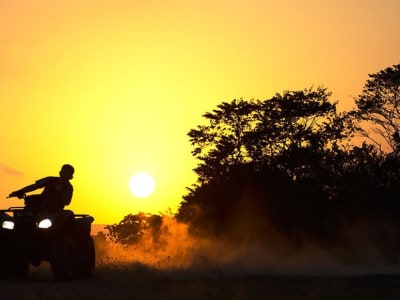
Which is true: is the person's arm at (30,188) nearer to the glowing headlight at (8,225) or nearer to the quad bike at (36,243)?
the quad bike at (36,243)

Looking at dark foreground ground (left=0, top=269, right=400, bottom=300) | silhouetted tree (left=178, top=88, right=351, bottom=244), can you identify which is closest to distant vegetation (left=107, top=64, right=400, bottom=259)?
silhouetted tree (left=178, top=88, right=351, bottom=244)

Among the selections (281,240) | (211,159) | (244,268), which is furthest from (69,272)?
(211,159)

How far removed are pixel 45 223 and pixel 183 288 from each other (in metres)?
4.11

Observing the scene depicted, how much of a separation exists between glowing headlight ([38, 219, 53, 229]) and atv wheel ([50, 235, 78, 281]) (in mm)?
393

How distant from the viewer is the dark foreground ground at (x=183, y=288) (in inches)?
669

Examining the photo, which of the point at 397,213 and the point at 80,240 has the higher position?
the point at 397,213

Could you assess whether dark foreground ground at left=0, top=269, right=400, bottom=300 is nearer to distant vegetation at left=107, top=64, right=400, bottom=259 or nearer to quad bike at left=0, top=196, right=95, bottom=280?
quad bike at left=0, top=196, right=95, bottom=280

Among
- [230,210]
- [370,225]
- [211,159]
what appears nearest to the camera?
[370,225]

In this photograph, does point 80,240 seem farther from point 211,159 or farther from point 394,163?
point 211,159

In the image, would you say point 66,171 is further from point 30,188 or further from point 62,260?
point 62,260

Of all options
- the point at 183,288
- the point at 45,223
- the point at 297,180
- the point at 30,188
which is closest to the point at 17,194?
the point at 30,188

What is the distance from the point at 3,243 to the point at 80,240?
7.62 ft

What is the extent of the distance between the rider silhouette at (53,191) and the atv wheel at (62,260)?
1331 mm

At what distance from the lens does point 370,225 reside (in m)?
52.2
